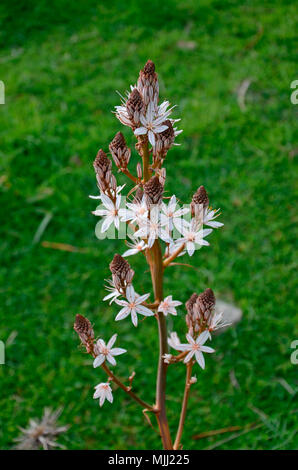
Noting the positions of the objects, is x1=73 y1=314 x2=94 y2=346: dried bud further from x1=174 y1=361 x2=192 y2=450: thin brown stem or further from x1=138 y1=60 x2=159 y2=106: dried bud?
x1=138 y1=60 x2=159 y2=106: dried bud

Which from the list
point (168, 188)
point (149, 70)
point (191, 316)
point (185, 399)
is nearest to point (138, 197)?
point (149, 70)

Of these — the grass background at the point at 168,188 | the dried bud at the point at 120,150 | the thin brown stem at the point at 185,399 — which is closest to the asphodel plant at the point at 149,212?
the dried bud at the point at 120,150

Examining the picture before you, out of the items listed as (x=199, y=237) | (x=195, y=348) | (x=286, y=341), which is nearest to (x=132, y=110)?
(x=199, y=237)

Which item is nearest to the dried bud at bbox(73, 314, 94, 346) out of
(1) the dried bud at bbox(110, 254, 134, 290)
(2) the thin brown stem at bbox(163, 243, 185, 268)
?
(1) the dried bud at bbox(110, 254, 134, 290)

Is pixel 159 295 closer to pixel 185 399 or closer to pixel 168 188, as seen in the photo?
pixel 185 399

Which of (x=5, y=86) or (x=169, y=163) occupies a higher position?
(x=5, y=86)

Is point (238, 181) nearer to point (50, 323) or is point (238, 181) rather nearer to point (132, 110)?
point (50, 323)
